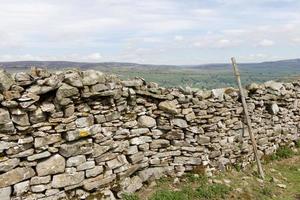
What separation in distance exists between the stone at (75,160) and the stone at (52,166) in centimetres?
13

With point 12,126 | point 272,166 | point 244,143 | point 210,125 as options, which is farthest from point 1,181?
point 272,166

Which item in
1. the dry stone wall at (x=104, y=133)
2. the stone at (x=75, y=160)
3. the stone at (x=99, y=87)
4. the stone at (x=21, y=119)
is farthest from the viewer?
the stone at (x=99, y=87)

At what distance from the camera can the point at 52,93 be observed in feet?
26.3

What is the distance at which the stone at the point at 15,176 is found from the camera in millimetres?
7410

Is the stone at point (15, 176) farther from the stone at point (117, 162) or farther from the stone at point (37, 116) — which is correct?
the stone at point (117, 162)

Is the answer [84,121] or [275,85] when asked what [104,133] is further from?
[275,85]

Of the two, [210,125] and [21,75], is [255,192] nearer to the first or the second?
[210,125]

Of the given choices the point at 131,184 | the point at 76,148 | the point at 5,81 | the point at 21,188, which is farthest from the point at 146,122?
the point at 5,81

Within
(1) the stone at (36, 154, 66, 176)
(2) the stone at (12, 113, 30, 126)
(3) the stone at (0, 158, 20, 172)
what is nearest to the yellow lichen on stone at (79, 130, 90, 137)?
(1) the stone at (36, 154, 66, 176)

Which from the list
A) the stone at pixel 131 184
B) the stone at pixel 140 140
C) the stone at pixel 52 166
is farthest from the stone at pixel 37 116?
the stone at pixel 131 184

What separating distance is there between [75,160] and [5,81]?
7.41 ft

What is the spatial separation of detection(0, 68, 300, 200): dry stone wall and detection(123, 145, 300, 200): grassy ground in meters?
0.31

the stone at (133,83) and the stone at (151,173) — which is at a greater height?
the stone at (133,83)

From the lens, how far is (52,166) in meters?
8.02
